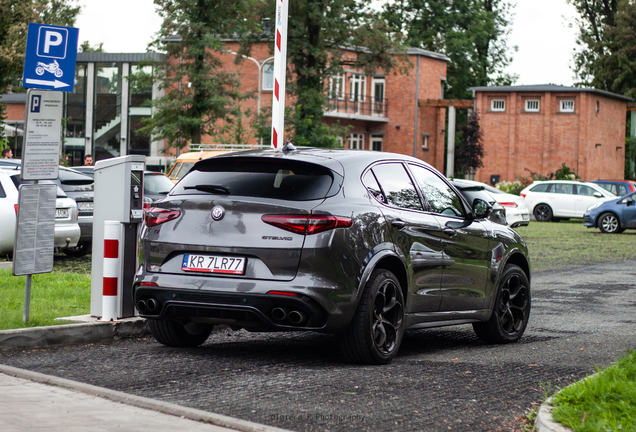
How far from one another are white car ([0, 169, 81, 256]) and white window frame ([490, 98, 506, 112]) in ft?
171

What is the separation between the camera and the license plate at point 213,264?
6.28 metres

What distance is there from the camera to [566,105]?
Result: 61.7 m

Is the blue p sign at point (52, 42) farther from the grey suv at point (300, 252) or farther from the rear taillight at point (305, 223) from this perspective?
the rear taillight at point (305, 223)

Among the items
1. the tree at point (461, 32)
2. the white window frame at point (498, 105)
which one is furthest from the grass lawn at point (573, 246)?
the tree at point (461, 32)

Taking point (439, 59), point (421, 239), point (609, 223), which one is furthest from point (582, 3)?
point (421, 239)

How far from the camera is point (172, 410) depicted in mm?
5043

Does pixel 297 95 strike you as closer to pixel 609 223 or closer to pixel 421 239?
pixel 609 223

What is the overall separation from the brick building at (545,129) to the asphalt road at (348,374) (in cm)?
5427

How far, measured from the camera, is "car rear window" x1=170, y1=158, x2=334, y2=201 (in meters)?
6.41

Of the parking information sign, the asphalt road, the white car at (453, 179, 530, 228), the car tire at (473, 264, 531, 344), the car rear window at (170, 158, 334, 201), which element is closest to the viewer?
the asphalt road

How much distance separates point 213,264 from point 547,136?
192 feet

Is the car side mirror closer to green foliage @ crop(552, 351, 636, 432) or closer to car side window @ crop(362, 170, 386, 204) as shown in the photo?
car side window @ crop(362, 170, 386, 204)

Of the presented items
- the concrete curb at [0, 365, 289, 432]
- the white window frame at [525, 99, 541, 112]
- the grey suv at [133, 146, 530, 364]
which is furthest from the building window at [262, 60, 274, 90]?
the concrete curb at [0, 365, 289, 432]

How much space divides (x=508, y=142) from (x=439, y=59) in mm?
8699
